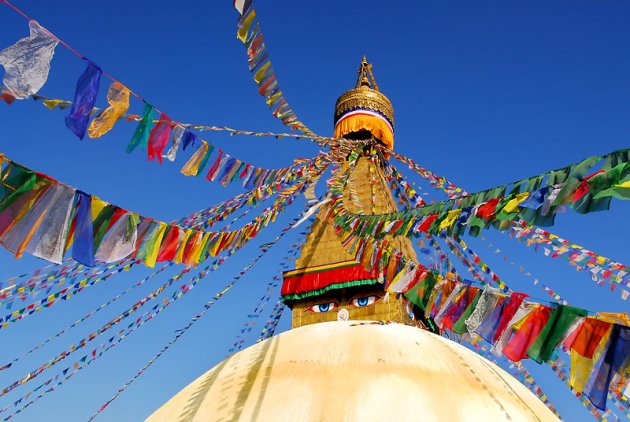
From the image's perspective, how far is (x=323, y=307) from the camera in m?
8.61

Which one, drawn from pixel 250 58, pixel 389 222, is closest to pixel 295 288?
pixel 389 222

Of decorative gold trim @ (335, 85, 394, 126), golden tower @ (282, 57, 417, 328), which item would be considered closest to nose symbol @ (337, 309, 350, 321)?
golden tower @ (282, 57, 417, 328)

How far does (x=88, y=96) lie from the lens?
122 inches

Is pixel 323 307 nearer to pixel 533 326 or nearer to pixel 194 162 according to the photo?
pixel 194 162

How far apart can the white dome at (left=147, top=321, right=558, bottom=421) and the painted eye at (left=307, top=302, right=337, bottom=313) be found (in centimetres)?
375

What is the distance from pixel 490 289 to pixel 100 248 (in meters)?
3.13

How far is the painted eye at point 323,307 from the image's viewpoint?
8.54m

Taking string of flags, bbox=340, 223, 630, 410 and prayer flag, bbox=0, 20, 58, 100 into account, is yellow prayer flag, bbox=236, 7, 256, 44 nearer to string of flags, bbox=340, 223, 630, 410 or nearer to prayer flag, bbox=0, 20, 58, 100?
prayer flag, bbox=0, 20, 58, 100

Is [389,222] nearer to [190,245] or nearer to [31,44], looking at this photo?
[190,245]

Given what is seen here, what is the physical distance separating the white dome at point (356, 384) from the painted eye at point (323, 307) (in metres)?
3.75

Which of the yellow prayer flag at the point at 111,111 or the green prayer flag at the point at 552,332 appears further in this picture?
the green prayer flag at the point at 552,332

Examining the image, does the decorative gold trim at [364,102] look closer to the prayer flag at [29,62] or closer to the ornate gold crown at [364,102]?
the ornate gold crown at [364,102]

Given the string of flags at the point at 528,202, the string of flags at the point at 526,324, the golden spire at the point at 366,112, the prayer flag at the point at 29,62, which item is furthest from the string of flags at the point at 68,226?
the golden spire at the point at 366,112

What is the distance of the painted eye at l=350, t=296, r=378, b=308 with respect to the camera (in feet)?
26.9
